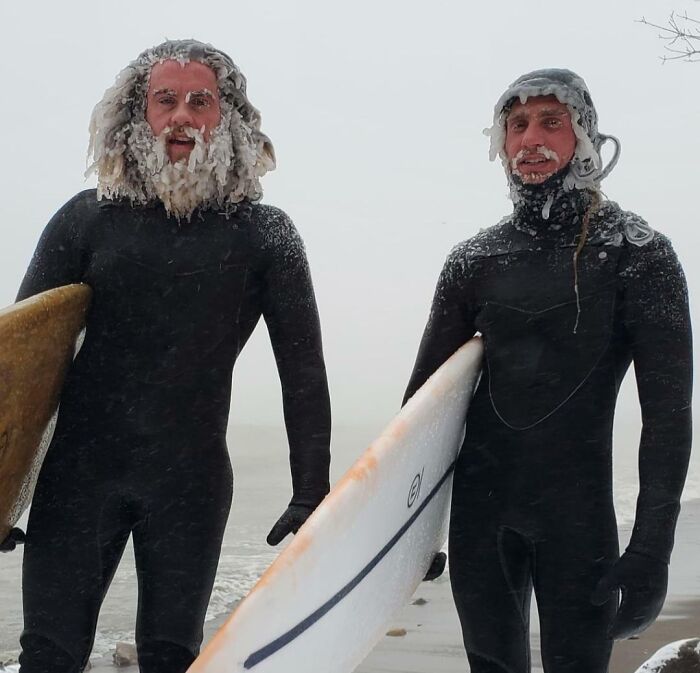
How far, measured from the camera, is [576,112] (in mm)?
2682

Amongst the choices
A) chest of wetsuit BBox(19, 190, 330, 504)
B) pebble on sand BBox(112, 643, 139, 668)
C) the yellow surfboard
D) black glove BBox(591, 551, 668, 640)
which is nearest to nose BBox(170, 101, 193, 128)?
chest of wetsuit BBox(19, 190, 330, 504)

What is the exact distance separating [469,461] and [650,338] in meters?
0.60

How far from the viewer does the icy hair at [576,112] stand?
2.67m

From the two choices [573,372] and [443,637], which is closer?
[573,372]

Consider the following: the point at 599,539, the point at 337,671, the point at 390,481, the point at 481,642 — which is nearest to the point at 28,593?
the point at 337,671

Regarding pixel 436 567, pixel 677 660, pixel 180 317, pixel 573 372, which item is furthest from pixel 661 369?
pixel 677 660

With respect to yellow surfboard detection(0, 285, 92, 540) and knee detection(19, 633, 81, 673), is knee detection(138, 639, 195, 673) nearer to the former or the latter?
knee detection(19, 633, 81, 673)

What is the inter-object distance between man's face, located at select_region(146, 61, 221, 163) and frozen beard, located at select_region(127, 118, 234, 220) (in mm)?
15

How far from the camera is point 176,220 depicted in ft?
8.87

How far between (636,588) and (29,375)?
1.60 m

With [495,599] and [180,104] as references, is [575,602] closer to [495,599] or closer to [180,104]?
[495,599]

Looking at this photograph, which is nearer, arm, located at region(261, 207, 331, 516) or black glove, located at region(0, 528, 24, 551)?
black glove, located at region(0, 528, 24, 551)

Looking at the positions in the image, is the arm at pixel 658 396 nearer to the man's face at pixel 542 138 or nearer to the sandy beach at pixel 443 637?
the man's face at pixel 542 138

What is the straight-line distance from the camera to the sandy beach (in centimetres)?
578
